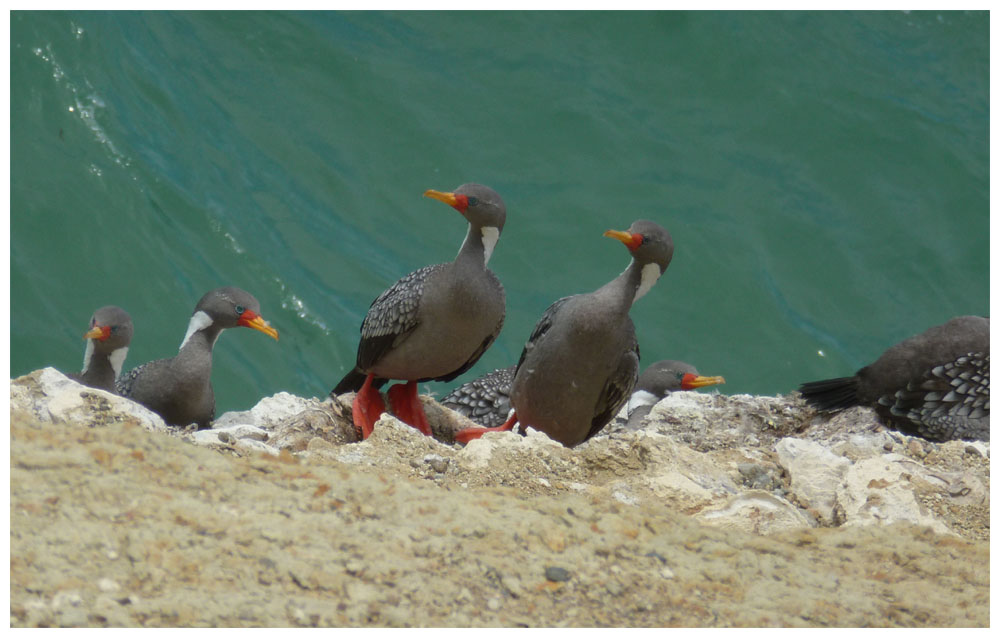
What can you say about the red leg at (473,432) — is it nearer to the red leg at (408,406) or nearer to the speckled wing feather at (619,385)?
the red leg at (408,406)

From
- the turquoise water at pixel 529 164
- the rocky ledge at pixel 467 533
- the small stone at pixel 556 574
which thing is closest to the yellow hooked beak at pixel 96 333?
the rocky ledge at pixel 467 533

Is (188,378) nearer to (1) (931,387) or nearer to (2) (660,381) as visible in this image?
(2) (660,381)

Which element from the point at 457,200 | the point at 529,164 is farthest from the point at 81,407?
the point at 529,164

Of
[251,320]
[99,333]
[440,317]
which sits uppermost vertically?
[440,317]

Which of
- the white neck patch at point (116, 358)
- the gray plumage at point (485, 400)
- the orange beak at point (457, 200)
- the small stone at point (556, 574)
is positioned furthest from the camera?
the gray plumage at point (485, 400)

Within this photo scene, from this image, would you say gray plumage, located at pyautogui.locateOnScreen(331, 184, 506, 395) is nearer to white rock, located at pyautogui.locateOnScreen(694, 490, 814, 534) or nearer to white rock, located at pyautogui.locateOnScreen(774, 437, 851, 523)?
white rock, located at pyautogui.locateOnScreen(774, 437, 851, 523)

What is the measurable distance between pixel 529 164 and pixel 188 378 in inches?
246

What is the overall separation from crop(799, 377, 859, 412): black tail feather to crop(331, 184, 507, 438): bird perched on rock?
A: 7.33ft

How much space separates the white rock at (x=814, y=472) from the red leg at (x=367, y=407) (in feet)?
7.67

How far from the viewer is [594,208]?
11953 millimetres

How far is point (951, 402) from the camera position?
6.91 meters

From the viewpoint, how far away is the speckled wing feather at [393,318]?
6.43 m

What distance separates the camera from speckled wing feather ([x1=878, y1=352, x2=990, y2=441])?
6824 millimetres

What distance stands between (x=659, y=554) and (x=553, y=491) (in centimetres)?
53
